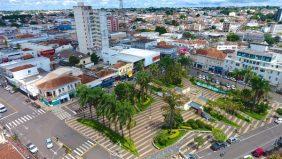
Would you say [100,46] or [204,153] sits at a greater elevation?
[100,46]

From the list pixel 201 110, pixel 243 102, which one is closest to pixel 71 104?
pixel 201 110

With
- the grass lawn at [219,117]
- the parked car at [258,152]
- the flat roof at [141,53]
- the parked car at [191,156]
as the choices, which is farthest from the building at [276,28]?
the parked car at [191,156]

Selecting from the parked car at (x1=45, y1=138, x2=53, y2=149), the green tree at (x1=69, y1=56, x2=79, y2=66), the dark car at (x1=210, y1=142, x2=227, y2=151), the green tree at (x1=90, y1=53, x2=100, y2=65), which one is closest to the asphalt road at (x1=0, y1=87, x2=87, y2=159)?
the parked car at (x1=45, y1=138, x2=53, y2=149)

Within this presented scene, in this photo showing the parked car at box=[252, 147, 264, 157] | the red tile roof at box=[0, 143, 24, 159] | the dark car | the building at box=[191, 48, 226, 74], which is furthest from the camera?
the building at box=[191, 48, 226, 74]

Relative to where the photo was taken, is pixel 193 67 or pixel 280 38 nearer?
pixel 193 67

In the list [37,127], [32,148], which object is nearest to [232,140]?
[32,148]

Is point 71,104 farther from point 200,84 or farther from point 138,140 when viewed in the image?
point 200,84

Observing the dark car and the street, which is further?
the street

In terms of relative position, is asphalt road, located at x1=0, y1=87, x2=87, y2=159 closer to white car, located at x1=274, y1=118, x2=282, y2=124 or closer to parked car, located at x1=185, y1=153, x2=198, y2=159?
parked car, located at x1=185, y1=153, x2=198, y2=159
